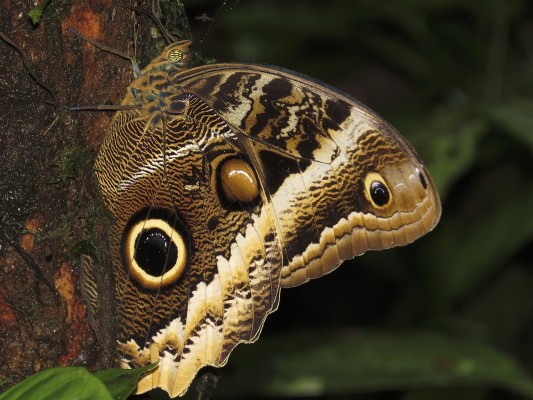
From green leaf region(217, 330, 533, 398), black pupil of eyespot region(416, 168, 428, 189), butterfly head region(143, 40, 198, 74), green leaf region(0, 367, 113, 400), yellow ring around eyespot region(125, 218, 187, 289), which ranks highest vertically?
butterfly head region(143, 40, 198, 74)

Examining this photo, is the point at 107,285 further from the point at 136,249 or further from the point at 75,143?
the point at 75,143

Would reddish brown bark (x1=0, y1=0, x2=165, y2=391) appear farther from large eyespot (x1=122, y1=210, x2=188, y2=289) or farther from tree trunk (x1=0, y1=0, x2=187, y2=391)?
large eyespot (x1=122, y1=210, x2=188, y2=289)

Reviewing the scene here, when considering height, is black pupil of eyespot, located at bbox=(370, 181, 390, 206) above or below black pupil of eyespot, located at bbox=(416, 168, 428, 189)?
below

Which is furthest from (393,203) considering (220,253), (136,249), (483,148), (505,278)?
(505,278)

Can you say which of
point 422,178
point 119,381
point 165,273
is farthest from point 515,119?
point 119,381

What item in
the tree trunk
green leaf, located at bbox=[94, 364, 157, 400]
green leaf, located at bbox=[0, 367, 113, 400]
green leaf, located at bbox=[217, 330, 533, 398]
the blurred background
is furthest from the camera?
the blurred background

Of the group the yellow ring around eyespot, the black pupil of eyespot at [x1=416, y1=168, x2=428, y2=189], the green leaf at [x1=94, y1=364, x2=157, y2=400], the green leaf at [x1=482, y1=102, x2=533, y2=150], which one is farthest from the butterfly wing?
the green leaf at [x1=482, y1=102, x2=533, y2=150]

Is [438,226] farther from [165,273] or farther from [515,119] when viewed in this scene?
[165,273]
